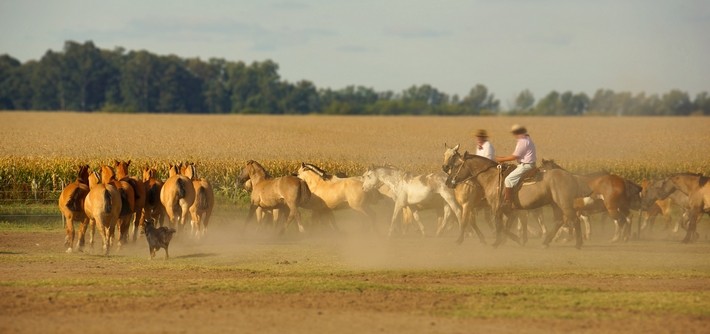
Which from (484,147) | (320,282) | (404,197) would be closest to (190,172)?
(404,197)

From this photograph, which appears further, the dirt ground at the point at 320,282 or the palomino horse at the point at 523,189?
the palomino horse at the point at 523,189

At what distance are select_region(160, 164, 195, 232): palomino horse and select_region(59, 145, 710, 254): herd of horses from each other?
0.02 meters

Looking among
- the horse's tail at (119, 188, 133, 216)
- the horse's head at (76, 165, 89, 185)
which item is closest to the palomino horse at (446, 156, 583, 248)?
the horse's tail at (119, 188, 133, 216)

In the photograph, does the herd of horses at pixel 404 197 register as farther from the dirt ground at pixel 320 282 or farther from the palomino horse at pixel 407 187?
the dirt ground at pixel 320 282

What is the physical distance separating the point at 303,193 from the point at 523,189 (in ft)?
20.3

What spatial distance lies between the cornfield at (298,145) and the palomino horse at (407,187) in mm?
7653

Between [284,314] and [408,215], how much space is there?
46.8ft

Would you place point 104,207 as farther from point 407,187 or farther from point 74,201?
point 407,187

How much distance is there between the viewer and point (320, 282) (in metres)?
17.0

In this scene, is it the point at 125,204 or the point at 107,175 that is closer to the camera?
the point at 125,204

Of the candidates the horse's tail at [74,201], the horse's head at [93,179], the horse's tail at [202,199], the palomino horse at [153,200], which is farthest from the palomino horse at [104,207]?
the horse's tail at [202,199]

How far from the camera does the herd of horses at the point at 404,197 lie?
75.3 feet

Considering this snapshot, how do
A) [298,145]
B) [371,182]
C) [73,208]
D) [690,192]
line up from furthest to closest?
Answer: [298,145] → [371,182] → [690,192] → [73,208]

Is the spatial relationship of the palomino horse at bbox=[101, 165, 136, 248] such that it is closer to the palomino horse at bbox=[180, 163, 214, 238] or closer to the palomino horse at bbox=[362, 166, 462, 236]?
the palomino horse at bbox=[180, 163, 214, 238]
